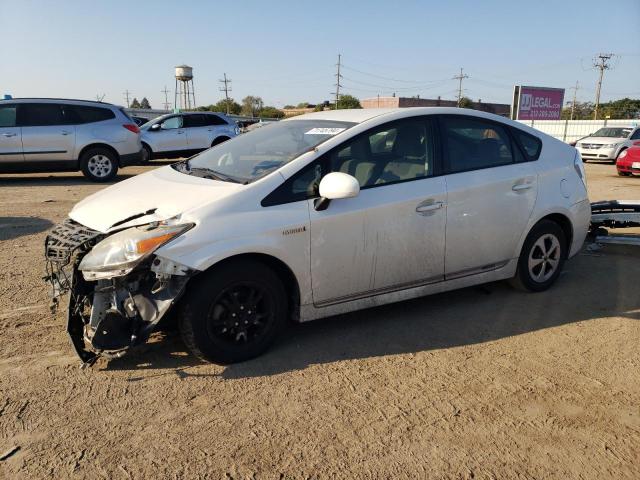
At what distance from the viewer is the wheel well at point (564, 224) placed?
5.01 meters

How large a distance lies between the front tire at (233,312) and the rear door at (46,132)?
33.7ft

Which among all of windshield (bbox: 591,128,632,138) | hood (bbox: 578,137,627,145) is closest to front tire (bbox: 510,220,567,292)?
hood (bbox: 578,137,627,145)

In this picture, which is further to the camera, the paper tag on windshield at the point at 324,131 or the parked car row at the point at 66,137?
the parked car row at the point at 66,137

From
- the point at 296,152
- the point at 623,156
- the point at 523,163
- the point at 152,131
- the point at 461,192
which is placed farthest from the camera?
the point at 152,131

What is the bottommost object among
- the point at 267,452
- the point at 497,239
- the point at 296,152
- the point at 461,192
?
the point at 267,452

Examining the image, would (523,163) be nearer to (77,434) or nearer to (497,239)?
(497,239)

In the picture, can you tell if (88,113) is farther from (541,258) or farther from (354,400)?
(354,400)

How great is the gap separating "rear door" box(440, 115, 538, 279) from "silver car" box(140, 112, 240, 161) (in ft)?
45.8

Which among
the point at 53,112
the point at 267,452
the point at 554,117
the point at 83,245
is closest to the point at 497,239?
the point at 267,452

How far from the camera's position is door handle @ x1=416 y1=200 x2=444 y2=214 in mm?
4125

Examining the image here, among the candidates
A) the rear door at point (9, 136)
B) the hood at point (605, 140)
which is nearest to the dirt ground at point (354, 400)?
the rear door at point (9, 136)

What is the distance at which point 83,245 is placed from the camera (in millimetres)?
3535

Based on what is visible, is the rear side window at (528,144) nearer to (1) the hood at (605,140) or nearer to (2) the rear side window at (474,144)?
(2) the rear side window at (474,144)

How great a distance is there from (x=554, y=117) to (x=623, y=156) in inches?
1188
